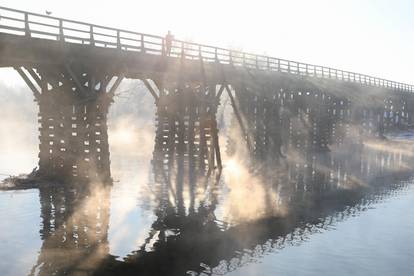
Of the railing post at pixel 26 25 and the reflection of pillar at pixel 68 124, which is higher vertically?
the railing post at pixel 26 25

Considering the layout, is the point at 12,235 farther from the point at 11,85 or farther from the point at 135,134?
the point at 11,85

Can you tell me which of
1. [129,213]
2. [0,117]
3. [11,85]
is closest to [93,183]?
[129,213]

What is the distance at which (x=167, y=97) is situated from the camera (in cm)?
2592

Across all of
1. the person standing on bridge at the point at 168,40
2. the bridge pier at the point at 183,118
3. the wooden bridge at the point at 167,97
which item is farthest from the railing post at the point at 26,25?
the bridge pier at the point at 183,118

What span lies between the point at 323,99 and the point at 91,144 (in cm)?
2516

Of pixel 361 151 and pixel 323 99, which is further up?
pixel 323 99

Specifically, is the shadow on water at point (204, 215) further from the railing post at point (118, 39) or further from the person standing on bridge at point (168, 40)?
the railing post at point (118, 39)

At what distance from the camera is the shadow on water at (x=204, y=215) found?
10.5m

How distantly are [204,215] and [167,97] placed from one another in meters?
11.7

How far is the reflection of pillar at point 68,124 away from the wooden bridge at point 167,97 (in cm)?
4

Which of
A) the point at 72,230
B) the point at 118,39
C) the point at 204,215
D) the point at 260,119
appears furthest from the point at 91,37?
the point at 260,119

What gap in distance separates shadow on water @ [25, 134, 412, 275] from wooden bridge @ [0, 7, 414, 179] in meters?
1.50

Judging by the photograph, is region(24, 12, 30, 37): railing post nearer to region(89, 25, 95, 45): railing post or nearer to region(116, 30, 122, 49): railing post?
region(89, 25, 95, 45): railing post

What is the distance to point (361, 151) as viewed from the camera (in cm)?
4300
